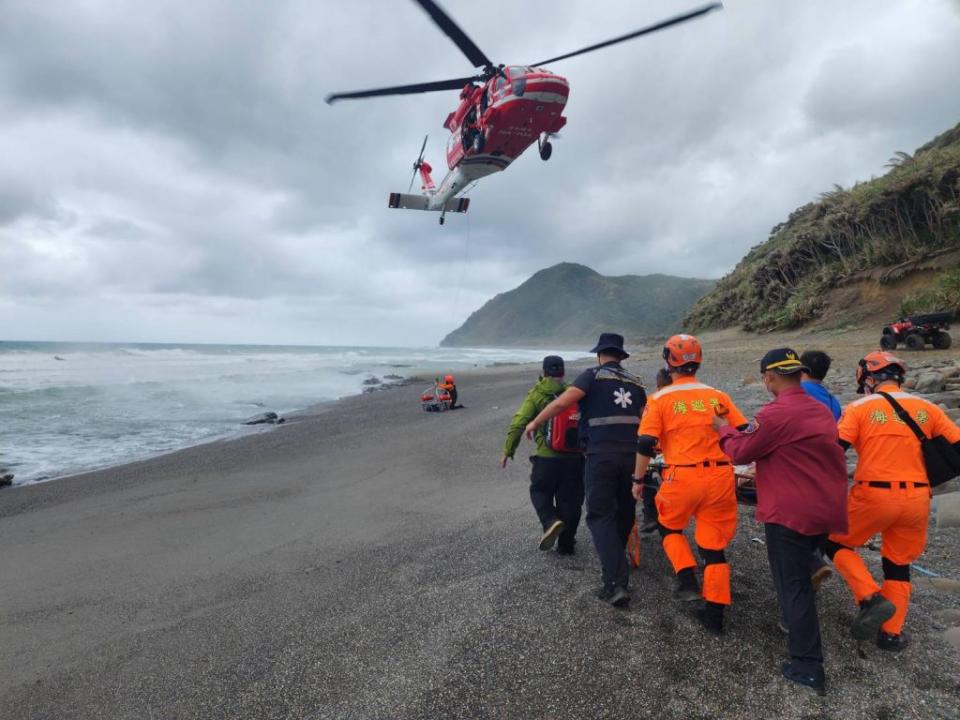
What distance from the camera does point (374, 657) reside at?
10.7 feet

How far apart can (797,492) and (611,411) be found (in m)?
1.41

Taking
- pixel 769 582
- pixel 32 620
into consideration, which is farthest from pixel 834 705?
pixel 32 620

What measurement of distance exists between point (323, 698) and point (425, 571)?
171 centimetres

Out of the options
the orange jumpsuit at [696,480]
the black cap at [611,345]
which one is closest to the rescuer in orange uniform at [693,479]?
the orange jumpsuit at [696,480]

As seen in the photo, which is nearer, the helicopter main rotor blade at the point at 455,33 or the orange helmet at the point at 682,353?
the orange helmet at the point at 682,353

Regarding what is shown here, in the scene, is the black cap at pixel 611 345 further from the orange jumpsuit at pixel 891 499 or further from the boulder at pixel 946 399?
the boulder at pixel 946 399

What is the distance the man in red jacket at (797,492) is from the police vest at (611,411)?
38.6 inches

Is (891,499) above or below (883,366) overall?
below

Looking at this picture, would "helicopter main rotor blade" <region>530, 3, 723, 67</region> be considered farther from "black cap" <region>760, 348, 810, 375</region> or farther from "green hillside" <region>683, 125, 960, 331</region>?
"green hillside" <region>683, 125, 960, 331</region>

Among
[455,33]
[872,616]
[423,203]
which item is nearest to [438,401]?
[423,203]

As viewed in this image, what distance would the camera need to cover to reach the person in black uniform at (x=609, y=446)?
3.83m

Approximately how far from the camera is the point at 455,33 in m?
13.1

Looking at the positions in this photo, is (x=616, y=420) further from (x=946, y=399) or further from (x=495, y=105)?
(x=495, y=105)

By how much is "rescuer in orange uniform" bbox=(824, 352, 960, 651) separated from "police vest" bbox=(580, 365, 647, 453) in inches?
54.9
